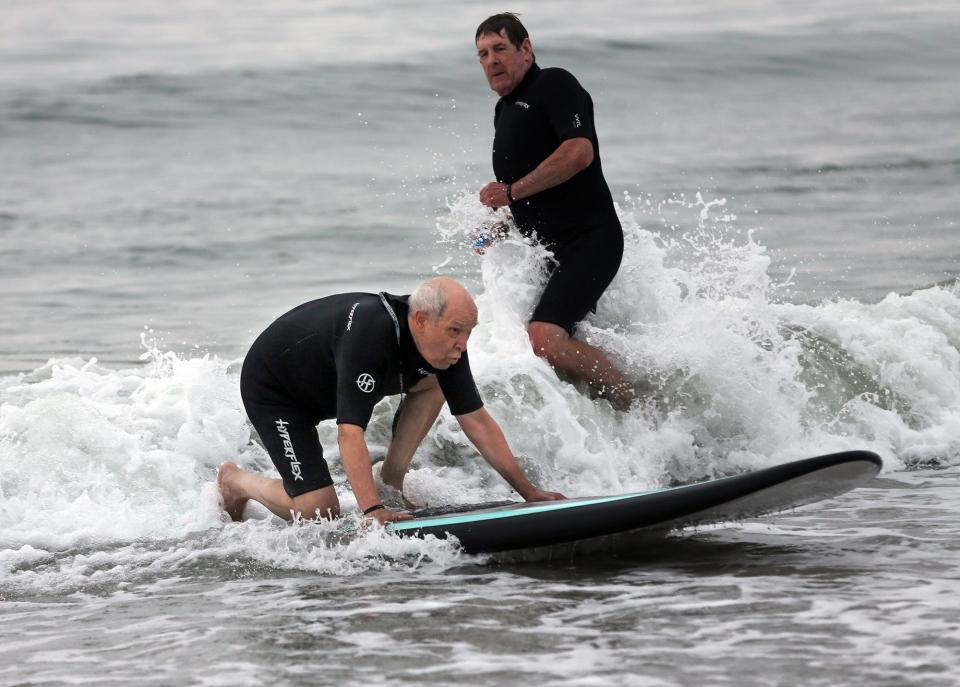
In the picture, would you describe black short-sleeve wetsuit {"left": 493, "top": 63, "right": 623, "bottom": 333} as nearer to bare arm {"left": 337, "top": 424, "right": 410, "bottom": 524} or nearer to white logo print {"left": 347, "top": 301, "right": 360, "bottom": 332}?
white logo print {"left": 347, "top": 301, "right": 360, "bottom": 332}

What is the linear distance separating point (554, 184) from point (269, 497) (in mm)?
2185

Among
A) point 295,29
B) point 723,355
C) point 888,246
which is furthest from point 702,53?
point 723,355

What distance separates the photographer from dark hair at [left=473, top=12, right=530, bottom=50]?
22.5 ft

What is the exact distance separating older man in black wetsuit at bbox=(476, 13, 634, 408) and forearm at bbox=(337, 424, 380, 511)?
1893 millimetres

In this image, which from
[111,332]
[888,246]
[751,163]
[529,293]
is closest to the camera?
[529,293]

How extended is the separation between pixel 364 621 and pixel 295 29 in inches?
960

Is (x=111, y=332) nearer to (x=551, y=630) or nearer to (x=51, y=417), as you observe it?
(x=51, y=417)

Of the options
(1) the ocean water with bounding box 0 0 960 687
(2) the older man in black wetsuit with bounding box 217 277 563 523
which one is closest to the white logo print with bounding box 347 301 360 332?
(2) the older man in black wetsuit with bounding box 217 277 563 523

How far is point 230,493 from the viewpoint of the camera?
6438 mm

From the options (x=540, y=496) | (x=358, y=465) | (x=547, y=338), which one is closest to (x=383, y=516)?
(x=358, y=465)

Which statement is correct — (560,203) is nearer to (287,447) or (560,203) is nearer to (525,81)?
(525,81)

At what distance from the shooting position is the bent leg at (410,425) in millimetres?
6285

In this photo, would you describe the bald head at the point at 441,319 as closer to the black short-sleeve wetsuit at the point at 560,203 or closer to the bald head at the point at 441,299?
the bald head at the point at 441,299

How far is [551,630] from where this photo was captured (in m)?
4.74
